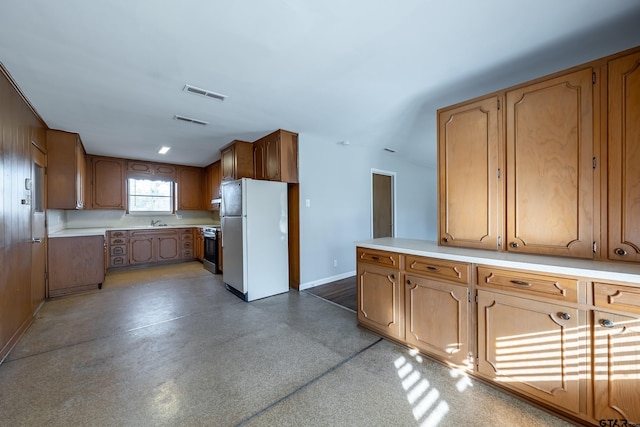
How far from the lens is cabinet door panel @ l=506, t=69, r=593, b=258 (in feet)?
5.46

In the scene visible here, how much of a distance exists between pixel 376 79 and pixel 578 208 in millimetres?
1842

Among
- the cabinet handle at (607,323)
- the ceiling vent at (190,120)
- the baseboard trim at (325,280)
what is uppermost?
the ceiling vent at (190,120)

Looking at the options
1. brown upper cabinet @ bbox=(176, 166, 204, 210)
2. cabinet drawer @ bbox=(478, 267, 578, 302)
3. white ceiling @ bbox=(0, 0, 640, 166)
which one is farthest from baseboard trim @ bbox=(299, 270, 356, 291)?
brown upper cabinet @ bbox=(176, 166, 204, 210)

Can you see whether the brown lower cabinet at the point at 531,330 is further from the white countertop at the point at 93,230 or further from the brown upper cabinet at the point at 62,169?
the brown upper cabinet at the point at 62,169

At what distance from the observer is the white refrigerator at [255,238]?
3.49m

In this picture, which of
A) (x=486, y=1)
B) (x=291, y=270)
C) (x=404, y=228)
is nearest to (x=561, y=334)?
(x=486, y=1)

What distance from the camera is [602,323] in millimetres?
1354

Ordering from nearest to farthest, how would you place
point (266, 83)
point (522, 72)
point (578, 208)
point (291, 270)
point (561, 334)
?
point (561, 334) < point (578, 208) < point (522, 72) < point (266, 83) < point (291, 270)

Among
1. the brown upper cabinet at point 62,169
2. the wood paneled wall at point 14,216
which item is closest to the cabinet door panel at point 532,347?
the wood paneled wall at point 14,216

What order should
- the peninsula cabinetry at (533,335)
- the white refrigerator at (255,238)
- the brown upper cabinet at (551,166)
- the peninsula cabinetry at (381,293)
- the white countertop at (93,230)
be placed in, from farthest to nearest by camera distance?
the white countertop at (93,230) → the white refrigerator at (255,238) → the peninsula cabinetry at (381,293) → the brown upper cabinet at (551,166) → the peninsula cabinetry at (533,335)

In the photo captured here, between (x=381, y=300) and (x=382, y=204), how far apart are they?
10.3 ft

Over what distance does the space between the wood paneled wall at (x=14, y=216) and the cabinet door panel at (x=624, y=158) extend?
441 centimetres

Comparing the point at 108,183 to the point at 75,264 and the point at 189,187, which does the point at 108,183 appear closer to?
the point at 189,187

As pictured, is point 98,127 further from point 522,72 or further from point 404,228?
point 404,228
